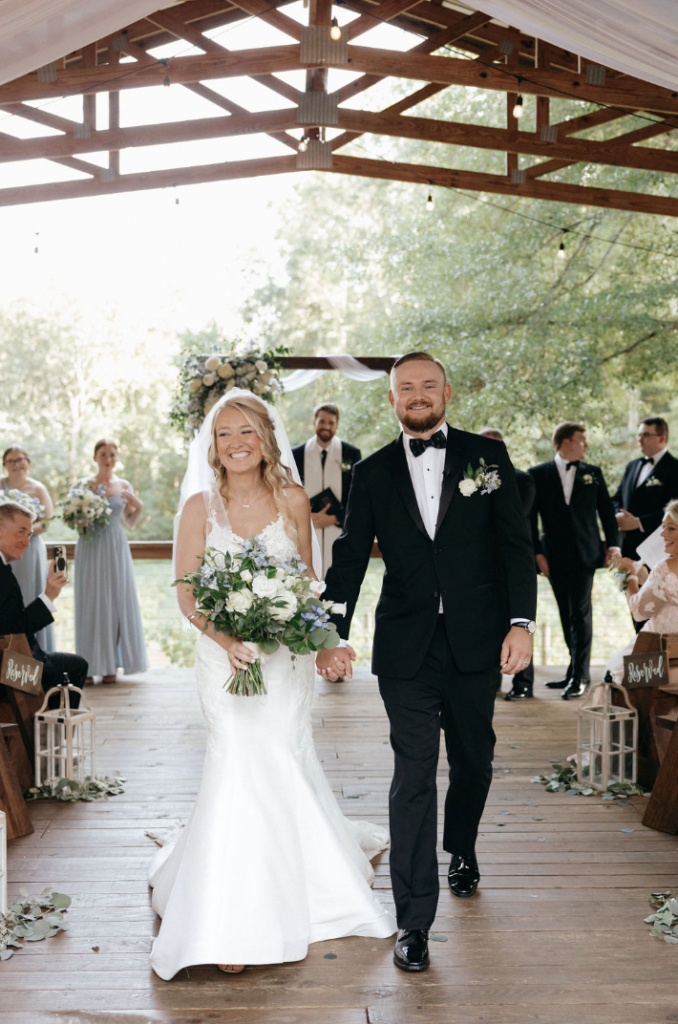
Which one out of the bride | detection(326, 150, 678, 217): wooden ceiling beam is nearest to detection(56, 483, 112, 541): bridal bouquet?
detection(326, 150, 678, 217): wooden ceiling beam

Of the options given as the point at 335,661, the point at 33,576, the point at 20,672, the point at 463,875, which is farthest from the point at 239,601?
the point at 33,576

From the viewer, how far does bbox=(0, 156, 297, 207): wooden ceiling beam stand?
7.68 metres

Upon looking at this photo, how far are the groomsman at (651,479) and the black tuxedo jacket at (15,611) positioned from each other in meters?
3.96

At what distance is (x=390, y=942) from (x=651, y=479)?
4.71m

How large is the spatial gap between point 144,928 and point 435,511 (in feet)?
5.30

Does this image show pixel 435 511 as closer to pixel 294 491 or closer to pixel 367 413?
pixel 294 491

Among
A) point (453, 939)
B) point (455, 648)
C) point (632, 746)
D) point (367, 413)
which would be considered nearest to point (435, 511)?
point (455, 648)

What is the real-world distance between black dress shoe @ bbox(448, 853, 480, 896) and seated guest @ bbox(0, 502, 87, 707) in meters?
2.19

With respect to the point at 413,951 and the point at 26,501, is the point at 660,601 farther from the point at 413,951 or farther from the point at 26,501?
the point at 26,501

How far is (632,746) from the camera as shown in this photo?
4.62 meters

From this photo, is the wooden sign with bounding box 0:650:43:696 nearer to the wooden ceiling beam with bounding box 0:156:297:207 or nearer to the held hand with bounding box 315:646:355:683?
→ the held hand with bounding box 315:646:355:683

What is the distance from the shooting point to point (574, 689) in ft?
21.3

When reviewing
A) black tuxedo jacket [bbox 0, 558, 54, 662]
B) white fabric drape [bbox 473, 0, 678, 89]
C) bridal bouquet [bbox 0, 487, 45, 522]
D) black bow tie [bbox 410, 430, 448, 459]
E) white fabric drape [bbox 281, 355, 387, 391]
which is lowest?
black tuxedo jacket [bbox 0, 558, 54, 662]

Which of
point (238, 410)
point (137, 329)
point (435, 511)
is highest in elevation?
point (137, 329)
